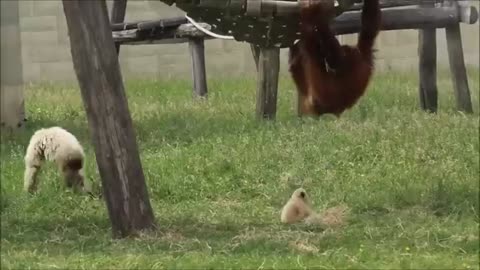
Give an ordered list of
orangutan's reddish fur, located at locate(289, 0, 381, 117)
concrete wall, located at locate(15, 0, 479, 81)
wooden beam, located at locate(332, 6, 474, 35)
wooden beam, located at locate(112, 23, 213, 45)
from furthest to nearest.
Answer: concrete wall, located at locate(15, 0, 479, 81) < wooden beam, located at locate(112, 23, 213, 45) < wooden beam, located at locate(332, 6, 474, 35) < orangutan's reddish fur, located at locate(289, 0, 381, 117)

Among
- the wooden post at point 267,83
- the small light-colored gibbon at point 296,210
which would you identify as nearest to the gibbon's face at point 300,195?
the small light-colored gibbon at point 296,210

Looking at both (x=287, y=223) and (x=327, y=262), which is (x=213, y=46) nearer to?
(x=287, y=223)

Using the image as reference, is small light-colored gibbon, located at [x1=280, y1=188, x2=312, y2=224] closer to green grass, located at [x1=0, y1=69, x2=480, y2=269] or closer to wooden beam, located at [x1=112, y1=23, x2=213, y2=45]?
green grass, located at [x1=0, y1=69, x2=480, y2=269]

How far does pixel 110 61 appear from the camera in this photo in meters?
2.94

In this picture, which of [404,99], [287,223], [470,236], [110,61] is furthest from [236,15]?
[404,99]

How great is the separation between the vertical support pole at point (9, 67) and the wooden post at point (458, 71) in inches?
88.5

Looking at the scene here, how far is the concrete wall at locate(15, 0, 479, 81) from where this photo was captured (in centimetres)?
643

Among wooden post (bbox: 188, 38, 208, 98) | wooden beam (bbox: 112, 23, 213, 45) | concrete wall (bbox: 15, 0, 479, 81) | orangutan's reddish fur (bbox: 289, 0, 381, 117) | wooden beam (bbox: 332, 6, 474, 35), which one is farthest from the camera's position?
concrete wall (bbox: 15, 0, 479, 81)

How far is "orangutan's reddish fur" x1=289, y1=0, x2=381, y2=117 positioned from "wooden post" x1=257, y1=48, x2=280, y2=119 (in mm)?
1775

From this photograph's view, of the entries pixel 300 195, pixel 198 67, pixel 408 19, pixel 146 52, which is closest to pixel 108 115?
pixel 300 195

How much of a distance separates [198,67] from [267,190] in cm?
248

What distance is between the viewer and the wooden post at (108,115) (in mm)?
2906

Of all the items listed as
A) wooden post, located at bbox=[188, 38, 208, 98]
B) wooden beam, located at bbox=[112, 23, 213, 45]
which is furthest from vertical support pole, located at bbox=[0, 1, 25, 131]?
wooden post, located at bbox=[188, 38, 208, 98]

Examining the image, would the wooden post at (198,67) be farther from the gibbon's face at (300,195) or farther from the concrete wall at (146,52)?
the gibbon's face at (300,195)
